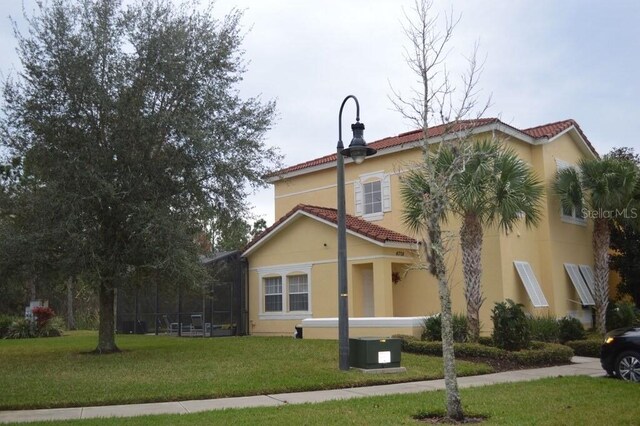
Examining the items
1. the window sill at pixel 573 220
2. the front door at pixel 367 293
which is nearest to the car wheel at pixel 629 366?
the front door at pixel 367 293

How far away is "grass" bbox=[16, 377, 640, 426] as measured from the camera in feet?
26.8

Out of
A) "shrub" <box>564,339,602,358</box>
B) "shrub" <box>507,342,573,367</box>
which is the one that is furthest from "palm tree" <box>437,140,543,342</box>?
"shrub" <box>564,339,602,358</box>

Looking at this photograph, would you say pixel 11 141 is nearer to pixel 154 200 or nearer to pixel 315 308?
pixel 154 200

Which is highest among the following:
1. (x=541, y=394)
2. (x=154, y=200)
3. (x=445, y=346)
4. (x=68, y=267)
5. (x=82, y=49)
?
(x=82, y=49)

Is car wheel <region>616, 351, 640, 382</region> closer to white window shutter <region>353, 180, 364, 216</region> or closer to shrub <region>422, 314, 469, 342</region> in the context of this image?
shrub <region>422, 314, 469, 342</region>

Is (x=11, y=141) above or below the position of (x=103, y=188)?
above

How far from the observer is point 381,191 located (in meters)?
23.1

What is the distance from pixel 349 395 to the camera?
10562 millimetres

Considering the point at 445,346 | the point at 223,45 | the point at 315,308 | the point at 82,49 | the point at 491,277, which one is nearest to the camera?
the point at 445,346

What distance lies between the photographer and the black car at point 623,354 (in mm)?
11953

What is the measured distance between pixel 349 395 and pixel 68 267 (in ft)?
27.4

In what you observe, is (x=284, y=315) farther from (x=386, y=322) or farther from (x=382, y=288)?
(x=386, y=322)

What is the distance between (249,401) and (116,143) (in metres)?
8.07

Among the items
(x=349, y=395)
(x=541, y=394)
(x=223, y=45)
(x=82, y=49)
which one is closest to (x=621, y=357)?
(x=541, y=394)
